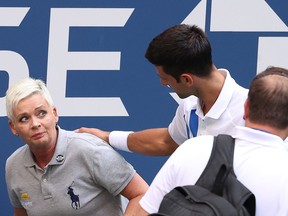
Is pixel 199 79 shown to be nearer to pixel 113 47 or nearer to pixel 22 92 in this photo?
pixel 22 92

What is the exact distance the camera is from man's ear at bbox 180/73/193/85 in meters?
2.86

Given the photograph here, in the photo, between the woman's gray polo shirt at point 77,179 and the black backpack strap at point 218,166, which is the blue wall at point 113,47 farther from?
the black backpack strap at point 218,166

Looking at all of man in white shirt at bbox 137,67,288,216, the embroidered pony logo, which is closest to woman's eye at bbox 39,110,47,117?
the embroidered pony logo

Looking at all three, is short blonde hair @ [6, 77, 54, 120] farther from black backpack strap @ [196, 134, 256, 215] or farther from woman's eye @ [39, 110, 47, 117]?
black backpack strap @ [196, 134, 256, 215]

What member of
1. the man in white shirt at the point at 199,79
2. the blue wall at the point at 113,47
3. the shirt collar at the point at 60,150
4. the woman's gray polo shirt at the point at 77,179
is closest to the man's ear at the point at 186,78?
the man in white shirt at the point at 199,79

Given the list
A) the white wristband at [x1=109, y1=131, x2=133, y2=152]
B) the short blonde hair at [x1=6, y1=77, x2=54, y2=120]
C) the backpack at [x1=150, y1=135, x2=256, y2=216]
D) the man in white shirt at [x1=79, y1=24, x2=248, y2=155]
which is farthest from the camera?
the white wristband at [x1=109, y1=131, x2=133, y2=152]

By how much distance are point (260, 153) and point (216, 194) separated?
165mm

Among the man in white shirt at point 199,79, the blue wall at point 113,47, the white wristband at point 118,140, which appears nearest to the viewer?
the man in white shirt at point 199,79

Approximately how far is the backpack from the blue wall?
160 cm

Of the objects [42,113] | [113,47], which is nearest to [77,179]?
[42,113]

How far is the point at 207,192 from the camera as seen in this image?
2.09 meters

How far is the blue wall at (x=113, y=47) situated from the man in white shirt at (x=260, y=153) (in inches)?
60.5

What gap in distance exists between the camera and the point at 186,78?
2.87 meters

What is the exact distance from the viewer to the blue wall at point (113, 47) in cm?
369
